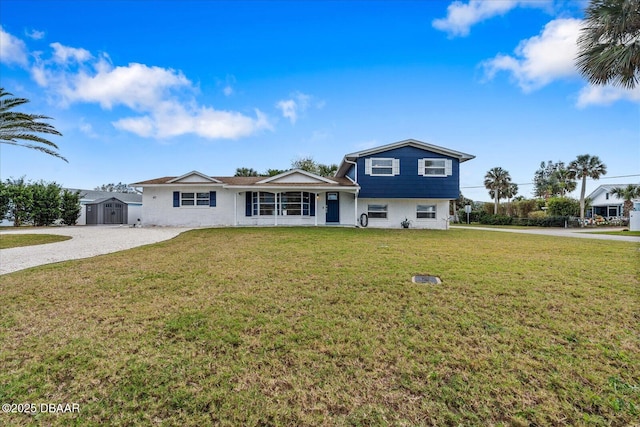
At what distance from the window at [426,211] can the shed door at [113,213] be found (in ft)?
82.5

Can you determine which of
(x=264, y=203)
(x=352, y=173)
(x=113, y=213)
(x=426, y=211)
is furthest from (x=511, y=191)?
(x=113, y=213)

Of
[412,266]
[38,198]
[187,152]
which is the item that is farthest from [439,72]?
[38,198]

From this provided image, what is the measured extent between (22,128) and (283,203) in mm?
12592

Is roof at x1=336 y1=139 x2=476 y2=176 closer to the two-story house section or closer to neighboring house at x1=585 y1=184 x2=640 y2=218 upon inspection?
the two-story house section

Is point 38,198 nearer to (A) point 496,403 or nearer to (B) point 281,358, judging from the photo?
(B) point 281,358

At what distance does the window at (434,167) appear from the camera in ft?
60.5

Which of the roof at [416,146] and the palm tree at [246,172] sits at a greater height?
the palm tree at [246,172]

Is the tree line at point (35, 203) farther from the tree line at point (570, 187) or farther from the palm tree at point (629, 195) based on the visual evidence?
the palm tree at point (629, 195)

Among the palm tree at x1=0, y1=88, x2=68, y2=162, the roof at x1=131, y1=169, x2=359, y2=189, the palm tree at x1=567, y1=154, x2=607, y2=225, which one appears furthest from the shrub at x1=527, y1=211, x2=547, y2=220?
the palm tree at x1=0, y1=88, x2=68, y2=162

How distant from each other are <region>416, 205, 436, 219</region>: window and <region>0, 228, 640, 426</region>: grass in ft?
44.2

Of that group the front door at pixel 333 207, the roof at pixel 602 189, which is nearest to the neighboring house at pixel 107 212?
the front door at pixel 333 207

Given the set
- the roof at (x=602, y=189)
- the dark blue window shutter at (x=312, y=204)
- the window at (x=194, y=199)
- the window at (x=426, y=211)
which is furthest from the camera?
the roof at (x=602, y=189)

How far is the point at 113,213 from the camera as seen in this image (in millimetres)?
24625

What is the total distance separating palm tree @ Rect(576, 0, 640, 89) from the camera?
28.3 feet
